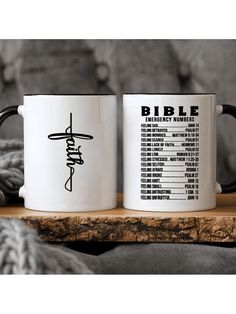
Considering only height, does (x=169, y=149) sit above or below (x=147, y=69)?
below

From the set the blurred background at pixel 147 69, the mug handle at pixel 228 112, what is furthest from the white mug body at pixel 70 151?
the blurred background at pixel 147 69

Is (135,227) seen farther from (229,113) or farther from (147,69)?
(147,69)

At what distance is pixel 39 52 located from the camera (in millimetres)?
1302

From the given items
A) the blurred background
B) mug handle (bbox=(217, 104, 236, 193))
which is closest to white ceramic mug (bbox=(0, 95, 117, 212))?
mug handle (bbox=(217, 104, 236, 193))

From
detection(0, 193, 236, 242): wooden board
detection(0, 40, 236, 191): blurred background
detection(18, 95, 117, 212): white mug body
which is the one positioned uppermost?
detection(0, 40, 236, 191): blurred background

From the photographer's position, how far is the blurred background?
129cm

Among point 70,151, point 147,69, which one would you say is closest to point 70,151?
point 70,151

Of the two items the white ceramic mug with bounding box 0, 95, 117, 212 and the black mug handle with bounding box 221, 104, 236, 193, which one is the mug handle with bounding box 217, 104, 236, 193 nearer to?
the black mug handle with bounding box 221, 104, 236, 193

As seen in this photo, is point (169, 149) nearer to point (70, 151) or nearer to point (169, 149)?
point (169, 149)

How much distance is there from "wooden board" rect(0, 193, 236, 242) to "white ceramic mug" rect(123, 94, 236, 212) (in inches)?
1.4

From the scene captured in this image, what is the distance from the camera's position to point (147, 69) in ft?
4.24

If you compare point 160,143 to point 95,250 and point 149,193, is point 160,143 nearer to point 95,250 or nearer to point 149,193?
point 149,193

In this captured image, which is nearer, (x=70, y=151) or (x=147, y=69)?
(x=70, y=151)

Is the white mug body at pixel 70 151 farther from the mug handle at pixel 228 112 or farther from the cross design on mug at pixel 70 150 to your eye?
the mug handle at pixel 228 112
